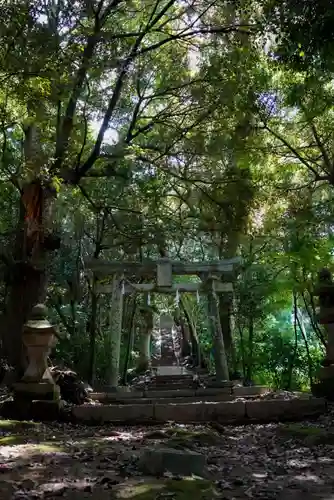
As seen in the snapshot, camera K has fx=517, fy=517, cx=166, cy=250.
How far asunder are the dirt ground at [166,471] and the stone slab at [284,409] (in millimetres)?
272

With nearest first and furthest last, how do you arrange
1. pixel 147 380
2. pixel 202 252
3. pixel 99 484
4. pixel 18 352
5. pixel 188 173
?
1. pixel 99 484
2. pixel 18 352
3. pixel 188 173
4. pixel 147 380
5. pixel 202 252

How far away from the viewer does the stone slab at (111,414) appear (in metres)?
7.79

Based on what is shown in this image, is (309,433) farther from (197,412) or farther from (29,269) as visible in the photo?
(29,269)

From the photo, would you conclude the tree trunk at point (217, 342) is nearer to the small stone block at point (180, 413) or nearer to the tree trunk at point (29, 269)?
the small stone block at point (180, 413)

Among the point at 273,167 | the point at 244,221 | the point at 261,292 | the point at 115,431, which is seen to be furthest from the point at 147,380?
the point at 115,431

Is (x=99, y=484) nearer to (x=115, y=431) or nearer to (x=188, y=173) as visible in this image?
(x=115, y=431)

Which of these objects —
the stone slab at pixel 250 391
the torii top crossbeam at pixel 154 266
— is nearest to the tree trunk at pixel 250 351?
the torii top crossbeam at pixel 154 266

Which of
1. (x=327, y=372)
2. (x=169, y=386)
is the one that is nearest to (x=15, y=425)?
(x=327, y=372)

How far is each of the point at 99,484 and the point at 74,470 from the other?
0.55 metres

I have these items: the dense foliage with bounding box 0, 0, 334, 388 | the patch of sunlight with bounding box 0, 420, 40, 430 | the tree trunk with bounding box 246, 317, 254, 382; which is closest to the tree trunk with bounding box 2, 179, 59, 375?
the dense foliage with bounding box 0, 0, 334, 388

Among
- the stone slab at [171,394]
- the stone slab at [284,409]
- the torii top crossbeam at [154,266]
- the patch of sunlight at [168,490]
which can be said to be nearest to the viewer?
the patch of sunlight at [168,490]

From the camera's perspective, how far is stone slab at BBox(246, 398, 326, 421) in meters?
7.66

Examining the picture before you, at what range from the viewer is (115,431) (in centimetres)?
703

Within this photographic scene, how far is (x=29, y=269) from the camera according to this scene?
9.48 meters
